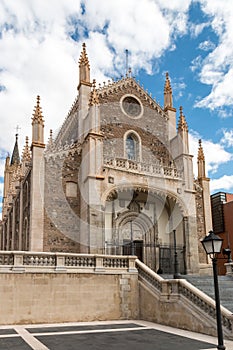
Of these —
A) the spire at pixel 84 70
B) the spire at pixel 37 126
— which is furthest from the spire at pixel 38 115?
the spire at pixel 84 70

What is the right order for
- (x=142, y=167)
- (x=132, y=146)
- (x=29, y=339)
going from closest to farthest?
(x=29, y=339) < (x=142, y=167) < (x=132, y=146)

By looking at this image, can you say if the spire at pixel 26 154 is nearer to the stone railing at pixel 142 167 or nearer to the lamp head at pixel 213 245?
the stone railing at pixel 142 167

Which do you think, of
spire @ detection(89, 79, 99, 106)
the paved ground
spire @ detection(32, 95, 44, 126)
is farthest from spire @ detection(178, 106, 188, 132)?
the paved ground

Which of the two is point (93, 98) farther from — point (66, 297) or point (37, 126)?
point (66, 297)

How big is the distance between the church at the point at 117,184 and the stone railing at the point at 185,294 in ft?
16.0

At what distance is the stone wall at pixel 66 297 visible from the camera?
1397 cm

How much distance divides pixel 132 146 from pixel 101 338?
17977mm

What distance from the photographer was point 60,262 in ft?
50.0

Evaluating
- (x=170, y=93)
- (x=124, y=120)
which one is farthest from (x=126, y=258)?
(x=170, y=93)

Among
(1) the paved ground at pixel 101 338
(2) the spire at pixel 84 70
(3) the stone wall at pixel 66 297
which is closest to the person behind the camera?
(1) the paved ground at pixel 101 338

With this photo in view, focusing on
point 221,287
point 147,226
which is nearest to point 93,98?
point 147,226

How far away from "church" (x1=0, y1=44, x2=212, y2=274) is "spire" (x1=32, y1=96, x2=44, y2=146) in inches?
2.3

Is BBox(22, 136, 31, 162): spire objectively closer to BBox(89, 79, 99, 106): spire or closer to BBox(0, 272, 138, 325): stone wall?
BBox(89, 79, 99, 106): spire

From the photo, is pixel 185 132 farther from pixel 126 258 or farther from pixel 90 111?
pixel 126 258
